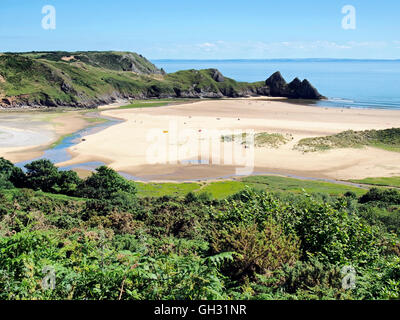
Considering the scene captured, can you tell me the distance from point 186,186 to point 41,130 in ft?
169

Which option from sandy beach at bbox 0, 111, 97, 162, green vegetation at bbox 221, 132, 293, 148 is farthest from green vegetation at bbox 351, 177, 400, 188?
sandy beach at bbox 0, 111, 97, 162

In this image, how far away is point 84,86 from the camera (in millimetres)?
150500

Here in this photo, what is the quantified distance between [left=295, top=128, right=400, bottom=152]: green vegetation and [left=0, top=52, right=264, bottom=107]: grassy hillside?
3723 inches

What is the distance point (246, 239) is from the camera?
11164mm

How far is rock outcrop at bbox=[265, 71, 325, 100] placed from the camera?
534ft

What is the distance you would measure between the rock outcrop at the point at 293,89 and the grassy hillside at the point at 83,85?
7.38 metres

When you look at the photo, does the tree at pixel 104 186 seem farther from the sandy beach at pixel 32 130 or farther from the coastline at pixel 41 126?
the sandy beach at pixel 32 130

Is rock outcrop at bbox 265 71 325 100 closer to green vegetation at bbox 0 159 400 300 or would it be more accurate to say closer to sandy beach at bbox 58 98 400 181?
sandy beach at bbox 58 98 400 181

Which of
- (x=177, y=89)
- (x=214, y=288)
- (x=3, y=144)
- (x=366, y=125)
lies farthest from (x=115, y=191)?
(x=177, y=89)

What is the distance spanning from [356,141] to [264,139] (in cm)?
1793

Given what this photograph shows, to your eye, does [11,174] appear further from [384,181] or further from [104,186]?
[384,181]

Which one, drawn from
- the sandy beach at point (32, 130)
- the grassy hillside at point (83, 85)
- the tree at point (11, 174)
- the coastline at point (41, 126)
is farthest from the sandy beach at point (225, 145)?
the grassy hillside at point (83, 85)

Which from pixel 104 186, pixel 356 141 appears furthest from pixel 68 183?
pixel 356 141

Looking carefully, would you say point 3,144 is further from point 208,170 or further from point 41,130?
point 208,170
